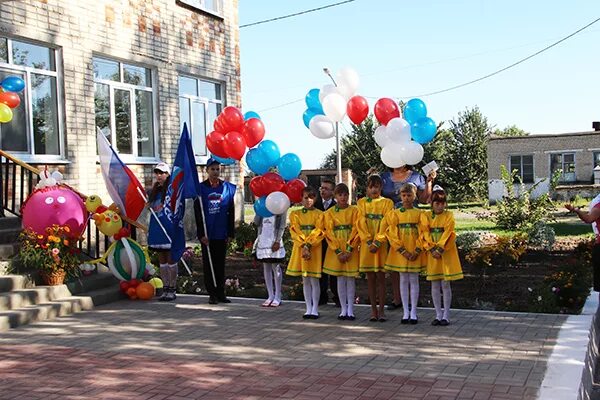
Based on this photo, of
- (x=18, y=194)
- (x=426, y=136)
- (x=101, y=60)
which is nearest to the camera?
(x=426, y=136)

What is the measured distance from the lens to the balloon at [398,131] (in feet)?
25.1

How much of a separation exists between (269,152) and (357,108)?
1.17 metres

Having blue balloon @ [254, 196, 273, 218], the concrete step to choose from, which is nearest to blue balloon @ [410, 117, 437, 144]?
blue balloon @ [254, 196, 273, 218]

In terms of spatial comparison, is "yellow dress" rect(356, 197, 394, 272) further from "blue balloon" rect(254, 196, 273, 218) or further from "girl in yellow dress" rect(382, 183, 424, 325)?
"blue balloon" rect(254, 196, 273, 218)

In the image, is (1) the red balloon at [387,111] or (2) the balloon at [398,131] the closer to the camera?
(2) the balloon at [398,131]

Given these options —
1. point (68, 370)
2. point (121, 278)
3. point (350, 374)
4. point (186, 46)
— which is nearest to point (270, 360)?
point (350, 374)

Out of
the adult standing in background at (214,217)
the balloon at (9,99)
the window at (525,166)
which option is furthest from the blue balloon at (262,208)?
the window at (525,166)

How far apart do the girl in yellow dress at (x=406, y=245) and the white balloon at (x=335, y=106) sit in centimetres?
133

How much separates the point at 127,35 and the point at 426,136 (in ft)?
24.7

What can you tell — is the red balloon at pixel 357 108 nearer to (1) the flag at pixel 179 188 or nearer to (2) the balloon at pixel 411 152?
(2) the balloon at pixel 411 152

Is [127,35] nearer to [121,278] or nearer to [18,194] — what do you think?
[18,194]

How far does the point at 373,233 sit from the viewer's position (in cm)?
744

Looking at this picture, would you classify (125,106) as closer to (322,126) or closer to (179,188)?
(179,188)

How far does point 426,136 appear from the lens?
26.0 ft
